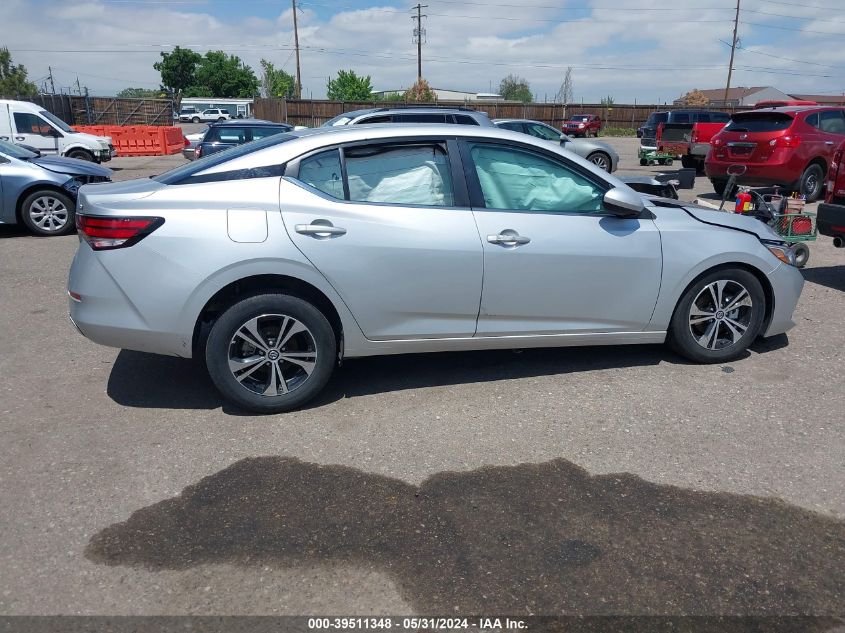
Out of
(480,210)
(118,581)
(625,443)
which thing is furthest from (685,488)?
(118,581)

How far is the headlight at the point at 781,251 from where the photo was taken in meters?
5.09

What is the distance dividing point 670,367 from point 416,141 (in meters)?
2.41

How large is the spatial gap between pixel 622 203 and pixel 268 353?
239cm

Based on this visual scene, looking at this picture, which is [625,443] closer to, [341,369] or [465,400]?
Result: [465,400]

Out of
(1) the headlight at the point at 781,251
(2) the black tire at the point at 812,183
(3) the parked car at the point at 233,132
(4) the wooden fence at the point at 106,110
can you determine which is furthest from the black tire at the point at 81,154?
(1) the headlight at the point at 781,251

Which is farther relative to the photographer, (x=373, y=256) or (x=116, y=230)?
(x=373, y=256)

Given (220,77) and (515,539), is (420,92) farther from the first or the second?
(515,539)

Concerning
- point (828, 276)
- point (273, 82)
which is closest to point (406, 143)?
point (828, 276)

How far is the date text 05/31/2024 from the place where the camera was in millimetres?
2613

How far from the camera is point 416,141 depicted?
443cm

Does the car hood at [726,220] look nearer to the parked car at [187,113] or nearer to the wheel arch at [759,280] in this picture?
the wheel arch at [759,280]

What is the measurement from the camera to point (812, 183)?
12789 mm

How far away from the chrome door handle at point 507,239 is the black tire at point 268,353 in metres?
1.13

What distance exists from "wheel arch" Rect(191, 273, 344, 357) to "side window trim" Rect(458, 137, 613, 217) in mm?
1123
